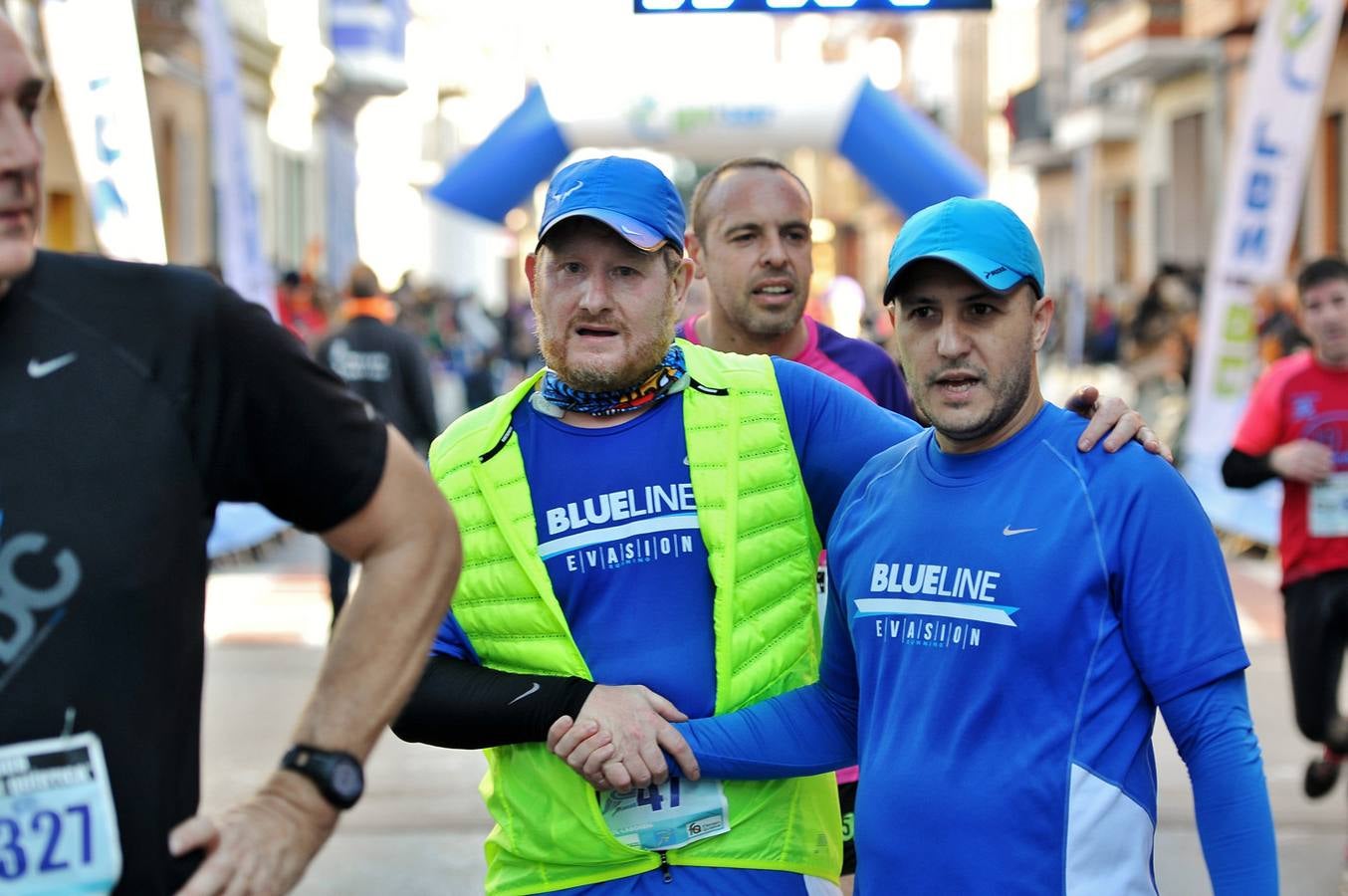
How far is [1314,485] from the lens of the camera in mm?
6832

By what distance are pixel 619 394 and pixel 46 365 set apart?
1.45m

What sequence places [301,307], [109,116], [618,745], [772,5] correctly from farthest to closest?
[301,307]
[109,116]
[772,5]
[618,745]

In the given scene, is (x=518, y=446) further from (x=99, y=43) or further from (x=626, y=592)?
(x=99, y=43)

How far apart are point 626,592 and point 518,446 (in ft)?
1.08

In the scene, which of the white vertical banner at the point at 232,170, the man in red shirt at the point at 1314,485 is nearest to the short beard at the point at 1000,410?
the man in red shirt at the point at 1314,485

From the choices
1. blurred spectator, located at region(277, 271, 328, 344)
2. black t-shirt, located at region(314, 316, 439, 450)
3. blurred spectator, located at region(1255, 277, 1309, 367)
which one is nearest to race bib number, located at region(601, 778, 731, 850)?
black t-shirt, located at region(314, 316, 439, 450)

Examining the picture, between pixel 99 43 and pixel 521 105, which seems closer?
pixel 99 43

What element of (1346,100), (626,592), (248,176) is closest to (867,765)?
(626,592)

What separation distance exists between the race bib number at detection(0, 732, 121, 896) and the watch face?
0.86ft

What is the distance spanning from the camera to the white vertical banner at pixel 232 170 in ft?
45.5

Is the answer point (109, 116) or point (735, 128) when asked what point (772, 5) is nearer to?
point (109, 116)

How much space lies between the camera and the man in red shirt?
686cm

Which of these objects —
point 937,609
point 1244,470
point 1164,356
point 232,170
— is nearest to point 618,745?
point 937,609

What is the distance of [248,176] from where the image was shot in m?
14.4
